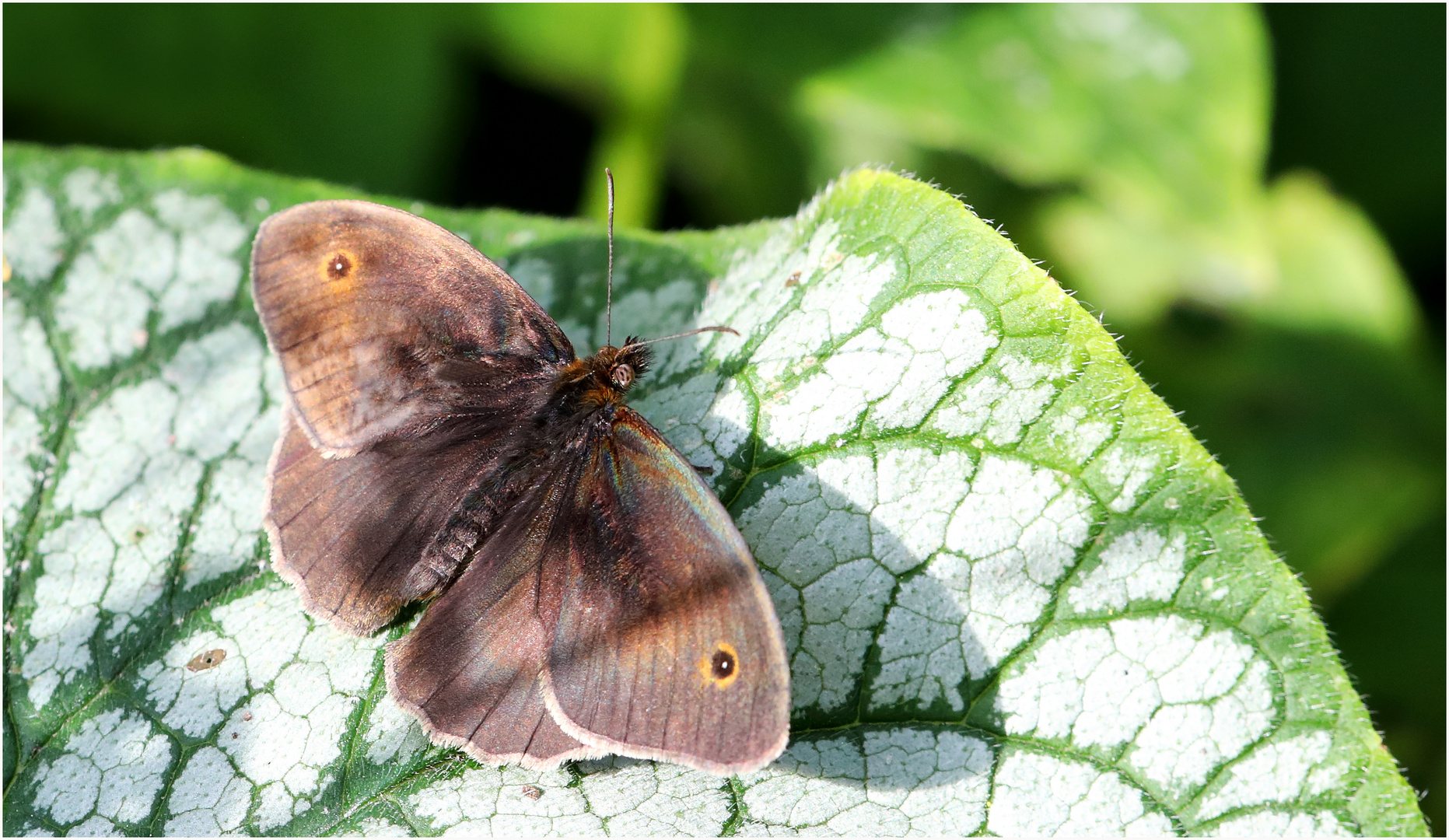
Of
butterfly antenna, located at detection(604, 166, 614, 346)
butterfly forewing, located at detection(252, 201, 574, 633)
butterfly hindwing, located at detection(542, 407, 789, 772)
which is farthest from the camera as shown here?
butterfly antenna, located at detection(604, 166, 614, 346)

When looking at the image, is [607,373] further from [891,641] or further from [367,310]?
[891,641]

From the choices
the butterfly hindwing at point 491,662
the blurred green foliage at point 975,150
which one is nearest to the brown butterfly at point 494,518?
the butterfly hindwing at point 491,662

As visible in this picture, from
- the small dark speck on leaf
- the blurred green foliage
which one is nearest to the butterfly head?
the small dark speck on leaf

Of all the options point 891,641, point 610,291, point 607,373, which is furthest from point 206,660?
point 891,641

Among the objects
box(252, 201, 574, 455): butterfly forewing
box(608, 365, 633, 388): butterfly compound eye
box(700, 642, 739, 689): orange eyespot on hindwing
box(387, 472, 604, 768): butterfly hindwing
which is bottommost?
box(387, 472, 604, 768): butterfly hindwing

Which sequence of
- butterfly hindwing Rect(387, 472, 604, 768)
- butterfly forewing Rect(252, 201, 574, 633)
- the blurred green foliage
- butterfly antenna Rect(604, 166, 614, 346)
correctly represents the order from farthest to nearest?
1. the blurred green foliage
2. butterfly antenna Rect(604, 166, 614, 346)
3. butterfly forewing Rect(252, 201, 574, 633)
4. butterfly hindwing Rect(387, 472, 604, 768)

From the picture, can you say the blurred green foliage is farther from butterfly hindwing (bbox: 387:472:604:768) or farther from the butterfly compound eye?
butterfly hindwing (bbox: 387:472:604:768)

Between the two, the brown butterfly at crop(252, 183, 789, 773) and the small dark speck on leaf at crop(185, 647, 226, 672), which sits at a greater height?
the brown butterfly at crop(252, 183, 789, 773)
